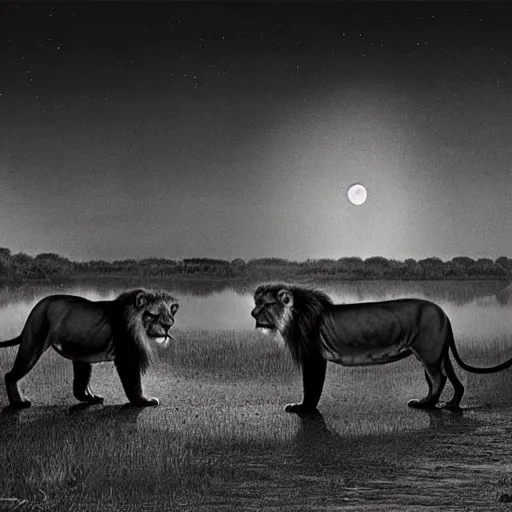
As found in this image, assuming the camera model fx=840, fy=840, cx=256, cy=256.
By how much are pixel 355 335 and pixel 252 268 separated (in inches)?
17.5

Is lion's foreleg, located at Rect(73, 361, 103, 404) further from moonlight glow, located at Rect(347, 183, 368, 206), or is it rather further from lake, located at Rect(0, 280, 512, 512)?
moonlight glow, located at Rect(347, 183, 368, 206)

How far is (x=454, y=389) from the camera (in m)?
3.01

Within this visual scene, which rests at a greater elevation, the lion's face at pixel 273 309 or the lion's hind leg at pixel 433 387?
the lion's face at pixel 273 309

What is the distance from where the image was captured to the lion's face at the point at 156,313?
9.98ft

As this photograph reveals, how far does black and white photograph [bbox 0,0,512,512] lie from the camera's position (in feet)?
9.82

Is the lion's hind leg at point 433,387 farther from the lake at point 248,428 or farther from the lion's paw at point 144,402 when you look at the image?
the lion's paw at point 144,402

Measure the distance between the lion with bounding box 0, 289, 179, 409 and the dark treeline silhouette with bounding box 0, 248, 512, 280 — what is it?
3.8 inches

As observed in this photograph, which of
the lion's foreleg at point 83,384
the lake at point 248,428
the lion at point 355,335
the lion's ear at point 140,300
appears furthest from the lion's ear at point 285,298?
the lion's foreleg at point 83,384

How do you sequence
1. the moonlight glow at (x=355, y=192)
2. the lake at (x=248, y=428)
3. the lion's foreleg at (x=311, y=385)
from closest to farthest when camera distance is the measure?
the lake at (x=248, y=428) → the lion's foreleg at (x=311, y=385) → the moonlight glow at (x=355, y=192)

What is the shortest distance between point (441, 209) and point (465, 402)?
71 centimetres

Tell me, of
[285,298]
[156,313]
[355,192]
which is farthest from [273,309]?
[355,192]

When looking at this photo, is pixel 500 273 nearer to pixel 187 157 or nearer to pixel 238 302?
pixel 238 302

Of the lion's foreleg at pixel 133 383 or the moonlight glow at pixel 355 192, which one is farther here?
the moonlight glow at pixel 355 192

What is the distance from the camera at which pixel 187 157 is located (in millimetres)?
3119
